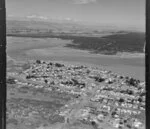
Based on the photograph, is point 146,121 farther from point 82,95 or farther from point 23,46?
point 23,46

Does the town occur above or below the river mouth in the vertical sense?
below

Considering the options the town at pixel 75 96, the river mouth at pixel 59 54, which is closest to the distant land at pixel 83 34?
the river mouth at pixel 59 54

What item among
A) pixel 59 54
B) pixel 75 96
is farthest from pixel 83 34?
pixel 75 96

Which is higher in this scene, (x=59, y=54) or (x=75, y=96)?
(x=59, y=54)

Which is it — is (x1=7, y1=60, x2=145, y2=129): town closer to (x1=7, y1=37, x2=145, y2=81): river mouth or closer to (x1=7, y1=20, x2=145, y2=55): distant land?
(x1=7, y1=37, x2=145, y2=81): river mouth

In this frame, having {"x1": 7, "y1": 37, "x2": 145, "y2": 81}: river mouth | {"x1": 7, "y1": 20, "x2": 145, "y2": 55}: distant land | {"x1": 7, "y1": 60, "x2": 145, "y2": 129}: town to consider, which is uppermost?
{"x1": 7, "y1": 20, "x2": 145, "y2": 55}: distant land

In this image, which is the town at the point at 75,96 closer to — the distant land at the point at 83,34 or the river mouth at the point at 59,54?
the river mouth at the point at 59,54

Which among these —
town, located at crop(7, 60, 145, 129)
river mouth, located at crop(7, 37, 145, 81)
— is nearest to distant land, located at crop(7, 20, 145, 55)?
river mouth, located at crop(7, 37, 145, 81)

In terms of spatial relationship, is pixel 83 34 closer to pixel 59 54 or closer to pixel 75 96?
pixel 59 54
